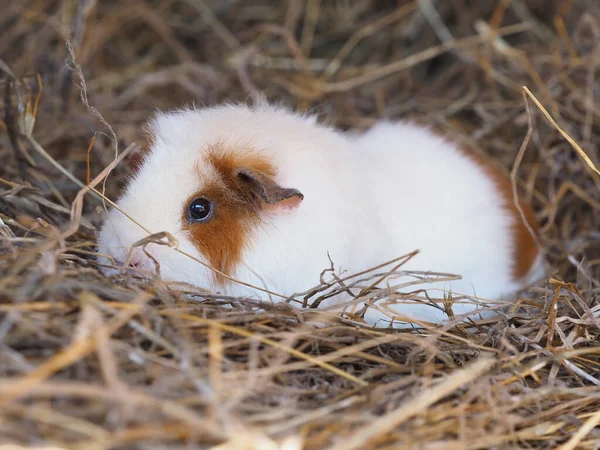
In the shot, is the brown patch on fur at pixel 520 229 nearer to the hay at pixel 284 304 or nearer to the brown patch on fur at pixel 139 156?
the hay at pixel 284 304

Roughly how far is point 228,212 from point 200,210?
0.33 feet

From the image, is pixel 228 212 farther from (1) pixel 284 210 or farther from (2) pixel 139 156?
(2) pixel 139 156

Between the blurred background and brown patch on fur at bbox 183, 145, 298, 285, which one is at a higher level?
the blurred background

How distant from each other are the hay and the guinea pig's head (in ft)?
0.38

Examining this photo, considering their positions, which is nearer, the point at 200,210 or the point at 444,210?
the point at 200,210

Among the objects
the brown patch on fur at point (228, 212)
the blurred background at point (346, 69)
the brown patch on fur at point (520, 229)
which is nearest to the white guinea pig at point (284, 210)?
the brown patch on fur at point (228, 212)

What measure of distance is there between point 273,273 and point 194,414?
2.99 ft

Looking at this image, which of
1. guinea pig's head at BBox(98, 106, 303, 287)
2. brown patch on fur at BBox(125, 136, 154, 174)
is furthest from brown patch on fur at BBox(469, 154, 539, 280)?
brown patch on fur at BBox(125, 136, 154, 174)

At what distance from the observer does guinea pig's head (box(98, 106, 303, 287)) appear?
218 centimetres

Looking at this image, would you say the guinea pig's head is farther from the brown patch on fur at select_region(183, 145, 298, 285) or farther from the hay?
the hay

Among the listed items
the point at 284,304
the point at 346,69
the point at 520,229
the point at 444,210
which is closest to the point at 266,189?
the point at 284,304

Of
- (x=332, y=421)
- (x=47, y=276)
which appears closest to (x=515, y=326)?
(x=332, y=421)

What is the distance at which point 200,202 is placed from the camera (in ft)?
7.30

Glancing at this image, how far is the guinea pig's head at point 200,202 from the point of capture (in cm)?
218
